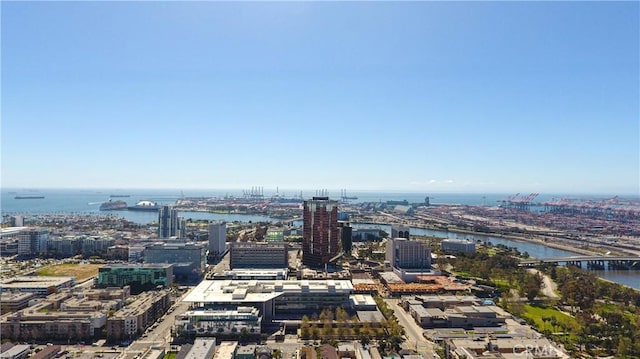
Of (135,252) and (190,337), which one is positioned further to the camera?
(135,252)

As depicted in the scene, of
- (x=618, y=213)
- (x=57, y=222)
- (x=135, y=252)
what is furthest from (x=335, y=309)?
(x=618, y=213)

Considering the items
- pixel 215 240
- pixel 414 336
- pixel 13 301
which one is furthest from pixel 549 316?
pixel 13 301

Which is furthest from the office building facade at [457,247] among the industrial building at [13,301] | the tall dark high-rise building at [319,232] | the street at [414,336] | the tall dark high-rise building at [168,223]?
the industrial building at [13,301]

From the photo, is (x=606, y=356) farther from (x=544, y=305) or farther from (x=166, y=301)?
(x=166, y=301)

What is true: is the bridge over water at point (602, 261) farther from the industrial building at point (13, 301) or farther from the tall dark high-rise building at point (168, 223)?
the industrial building at point (13, 301)

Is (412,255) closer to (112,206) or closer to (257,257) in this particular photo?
(257,257)

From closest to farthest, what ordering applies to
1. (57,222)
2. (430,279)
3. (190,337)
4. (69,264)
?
1. (190,337)
2. (430,279)
3. (69,264)
4. (57,222)
